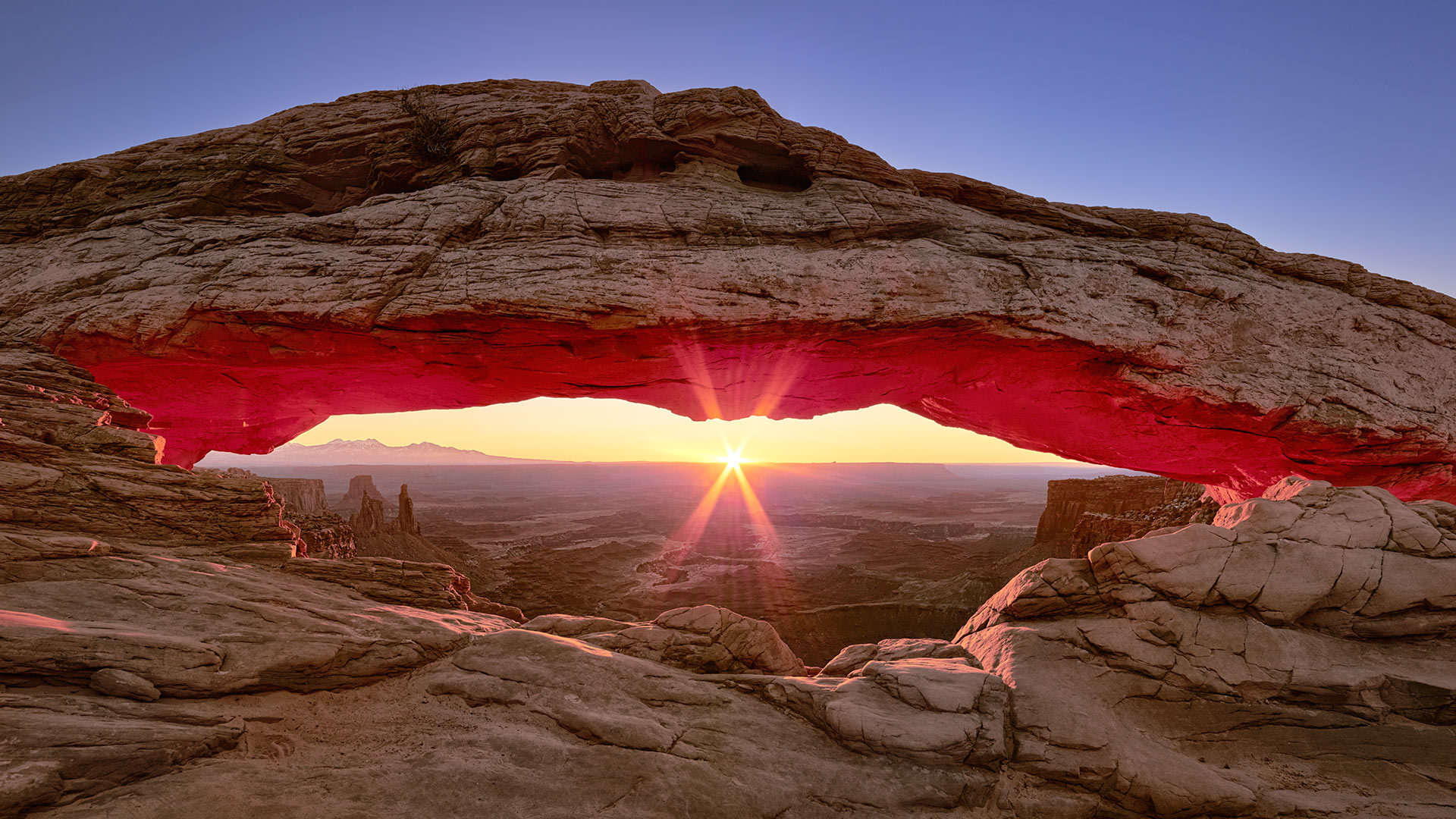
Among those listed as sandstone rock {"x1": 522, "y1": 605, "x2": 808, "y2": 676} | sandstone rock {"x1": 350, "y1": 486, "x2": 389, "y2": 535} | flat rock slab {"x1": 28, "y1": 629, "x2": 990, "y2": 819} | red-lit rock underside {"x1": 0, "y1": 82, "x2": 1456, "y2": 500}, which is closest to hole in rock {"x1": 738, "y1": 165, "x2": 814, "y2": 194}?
red-lit rock underside {"x1": 0, "y1": 82, "x2": 1456, "y2": 500}

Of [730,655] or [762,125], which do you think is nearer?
[730,655]

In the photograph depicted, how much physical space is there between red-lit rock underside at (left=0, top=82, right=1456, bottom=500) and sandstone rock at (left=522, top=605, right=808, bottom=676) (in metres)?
5.64

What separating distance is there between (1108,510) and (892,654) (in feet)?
98.0

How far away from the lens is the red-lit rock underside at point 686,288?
36.6 ft

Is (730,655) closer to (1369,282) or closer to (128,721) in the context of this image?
(128,721)

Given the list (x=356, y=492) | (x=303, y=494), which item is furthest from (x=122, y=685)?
(x=356, y=492)

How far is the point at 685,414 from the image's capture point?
15.8m

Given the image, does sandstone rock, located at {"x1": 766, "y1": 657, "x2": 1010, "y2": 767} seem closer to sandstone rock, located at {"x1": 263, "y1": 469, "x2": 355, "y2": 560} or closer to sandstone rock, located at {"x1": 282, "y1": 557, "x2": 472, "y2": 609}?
sandstone rock, located at {"x1": 282, "y1": 557, "x2": 472, "y2": 609}

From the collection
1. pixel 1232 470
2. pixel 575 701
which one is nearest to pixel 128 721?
pixel 575 701

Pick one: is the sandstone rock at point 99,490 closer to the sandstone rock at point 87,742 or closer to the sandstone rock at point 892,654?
the sandstone rock at point 87,742

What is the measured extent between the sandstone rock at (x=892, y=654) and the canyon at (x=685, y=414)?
0.09 meters

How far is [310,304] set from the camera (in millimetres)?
10844

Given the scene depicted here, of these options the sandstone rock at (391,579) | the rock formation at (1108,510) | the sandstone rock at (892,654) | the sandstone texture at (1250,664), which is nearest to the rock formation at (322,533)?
the sandstone rock at (391,579)

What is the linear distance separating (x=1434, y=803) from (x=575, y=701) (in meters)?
10.2
